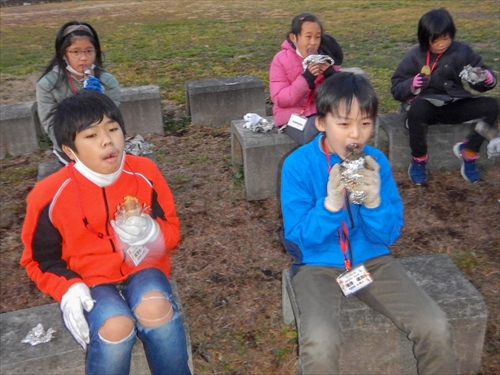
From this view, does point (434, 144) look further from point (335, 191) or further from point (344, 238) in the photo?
point (335, 191)

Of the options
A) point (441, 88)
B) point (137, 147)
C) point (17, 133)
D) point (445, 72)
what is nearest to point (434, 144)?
point (441, 88)

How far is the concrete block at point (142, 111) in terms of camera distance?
5703 millimetres

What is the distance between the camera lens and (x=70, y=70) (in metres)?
3.76

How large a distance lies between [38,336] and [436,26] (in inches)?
124

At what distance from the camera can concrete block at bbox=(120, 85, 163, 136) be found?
5.70 meters

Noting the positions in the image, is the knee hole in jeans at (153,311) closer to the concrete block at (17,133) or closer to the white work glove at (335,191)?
the white work glove at (335,191)

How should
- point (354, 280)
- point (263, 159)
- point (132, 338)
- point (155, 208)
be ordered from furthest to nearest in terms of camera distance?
1. point (263, 159)
2. point (155, 208)
3. point (354, 280)
4. point (132, 338)

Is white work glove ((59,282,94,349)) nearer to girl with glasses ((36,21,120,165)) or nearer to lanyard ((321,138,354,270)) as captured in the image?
lanyard ((321,138,354,270))

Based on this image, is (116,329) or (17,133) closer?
(116,329)

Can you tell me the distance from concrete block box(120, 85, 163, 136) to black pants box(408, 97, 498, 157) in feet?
8.81

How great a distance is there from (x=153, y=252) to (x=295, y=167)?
0.69m

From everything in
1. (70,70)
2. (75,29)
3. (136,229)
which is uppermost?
(75,29)

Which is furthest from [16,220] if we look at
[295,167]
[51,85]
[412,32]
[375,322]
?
[412,32]

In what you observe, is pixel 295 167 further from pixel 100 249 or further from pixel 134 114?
pixel 134 114
